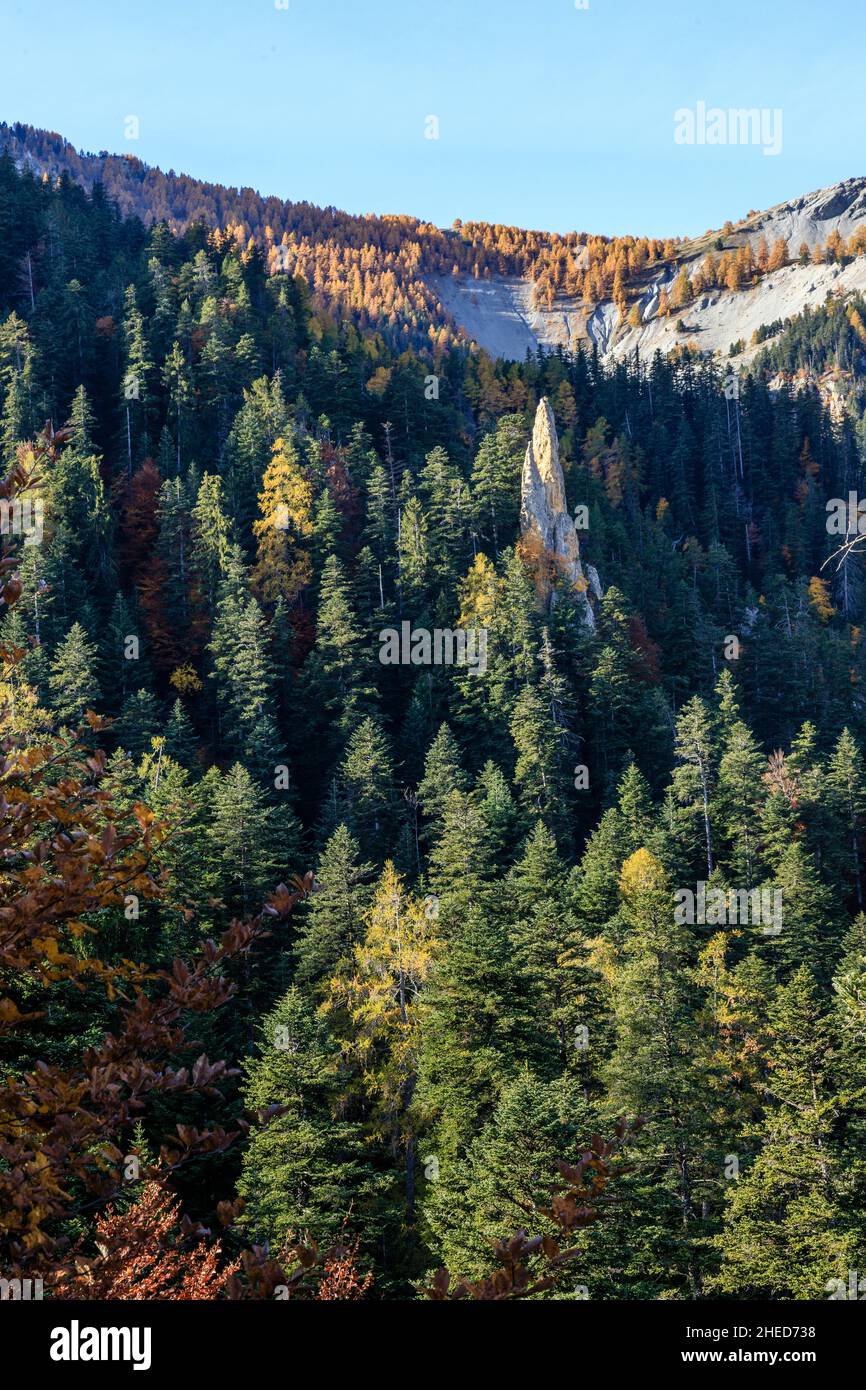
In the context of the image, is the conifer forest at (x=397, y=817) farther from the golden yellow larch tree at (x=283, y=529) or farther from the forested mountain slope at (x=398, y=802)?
the golden yellow larch tree at (x=283, y=529)

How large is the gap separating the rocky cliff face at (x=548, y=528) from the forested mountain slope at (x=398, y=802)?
0.41 metres

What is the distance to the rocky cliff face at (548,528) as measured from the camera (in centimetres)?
7362

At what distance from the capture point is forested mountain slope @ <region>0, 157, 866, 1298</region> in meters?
19.4

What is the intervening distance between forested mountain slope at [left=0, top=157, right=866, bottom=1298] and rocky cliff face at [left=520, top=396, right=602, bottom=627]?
0.41 m

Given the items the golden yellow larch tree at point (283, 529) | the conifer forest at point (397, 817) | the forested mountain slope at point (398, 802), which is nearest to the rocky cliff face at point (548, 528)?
the conifer forest at point (397, 817)

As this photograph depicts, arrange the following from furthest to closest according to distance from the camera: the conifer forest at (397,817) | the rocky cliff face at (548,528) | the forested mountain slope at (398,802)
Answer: the rocky cliff face at (548,528) < the forested mountain slope at (398,802) < the conifer forest at (397,817)

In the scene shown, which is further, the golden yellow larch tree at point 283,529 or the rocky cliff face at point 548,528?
the rocky cliff face at point 548,528

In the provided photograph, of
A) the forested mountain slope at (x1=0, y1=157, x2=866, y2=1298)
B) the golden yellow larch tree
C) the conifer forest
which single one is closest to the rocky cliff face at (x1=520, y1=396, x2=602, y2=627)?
the conifer forest

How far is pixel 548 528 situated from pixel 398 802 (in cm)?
2653

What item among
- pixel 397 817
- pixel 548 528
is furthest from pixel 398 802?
pixel 548 528

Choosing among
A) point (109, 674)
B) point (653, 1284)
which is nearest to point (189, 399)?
point (109, 674)

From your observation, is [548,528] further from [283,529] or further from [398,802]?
[398,802]

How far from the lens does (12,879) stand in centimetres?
621
